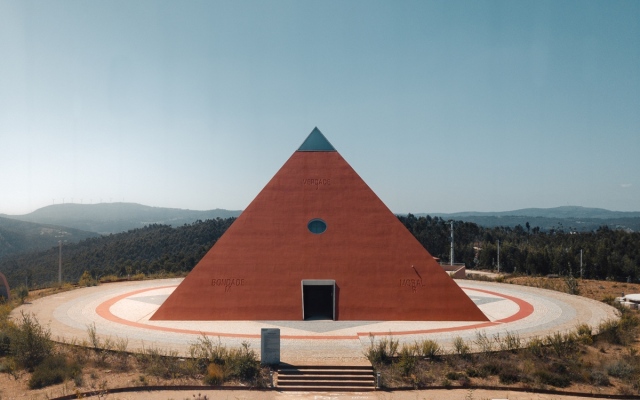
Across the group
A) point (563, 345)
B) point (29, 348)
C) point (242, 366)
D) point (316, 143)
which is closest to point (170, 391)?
point (242, 366)

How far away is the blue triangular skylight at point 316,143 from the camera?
2470cm

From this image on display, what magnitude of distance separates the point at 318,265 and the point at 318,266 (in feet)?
0.18

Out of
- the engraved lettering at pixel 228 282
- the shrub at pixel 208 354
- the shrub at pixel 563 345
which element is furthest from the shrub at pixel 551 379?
the engraved lettering at pixel 228 282

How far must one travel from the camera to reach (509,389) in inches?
572

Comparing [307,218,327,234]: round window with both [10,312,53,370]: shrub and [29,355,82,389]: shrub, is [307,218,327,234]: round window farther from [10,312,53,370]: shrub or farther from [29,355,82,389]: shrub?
[10,312,53,370]: shrub

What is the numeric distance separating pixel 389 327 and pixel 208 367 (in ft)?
31.1

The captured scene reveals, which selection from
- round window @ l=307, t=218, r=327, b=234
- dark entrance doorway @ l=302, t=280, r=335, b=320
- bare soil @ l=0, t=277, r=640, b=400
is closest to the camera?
bare soil @ l=0, t=277, r=640, b=400

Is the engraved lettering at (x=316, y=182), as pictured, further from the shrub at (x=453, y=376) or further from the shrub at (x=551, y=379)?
the shrub at (x=551, y=379)

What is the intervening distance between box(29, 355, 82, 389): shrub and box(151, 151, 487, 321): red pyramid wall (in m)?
6.76

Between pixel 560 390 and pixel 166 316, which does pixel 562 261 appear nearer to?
pixel 560 390

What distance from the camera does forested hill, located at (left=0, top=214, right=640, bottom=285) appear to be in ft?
182

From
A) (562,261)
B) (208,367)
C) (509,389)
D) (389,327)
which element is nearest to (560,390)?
(509,389)

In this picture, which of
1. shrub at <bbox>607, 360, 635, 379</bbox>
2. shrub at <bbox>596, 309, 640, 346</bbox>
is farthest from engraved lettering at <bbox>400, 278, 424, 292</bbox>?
shrub at <bbox>607, 360, 635, 379</bbox>

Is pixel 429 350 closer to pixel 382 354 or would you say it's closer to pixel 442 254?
pixel 382 354
